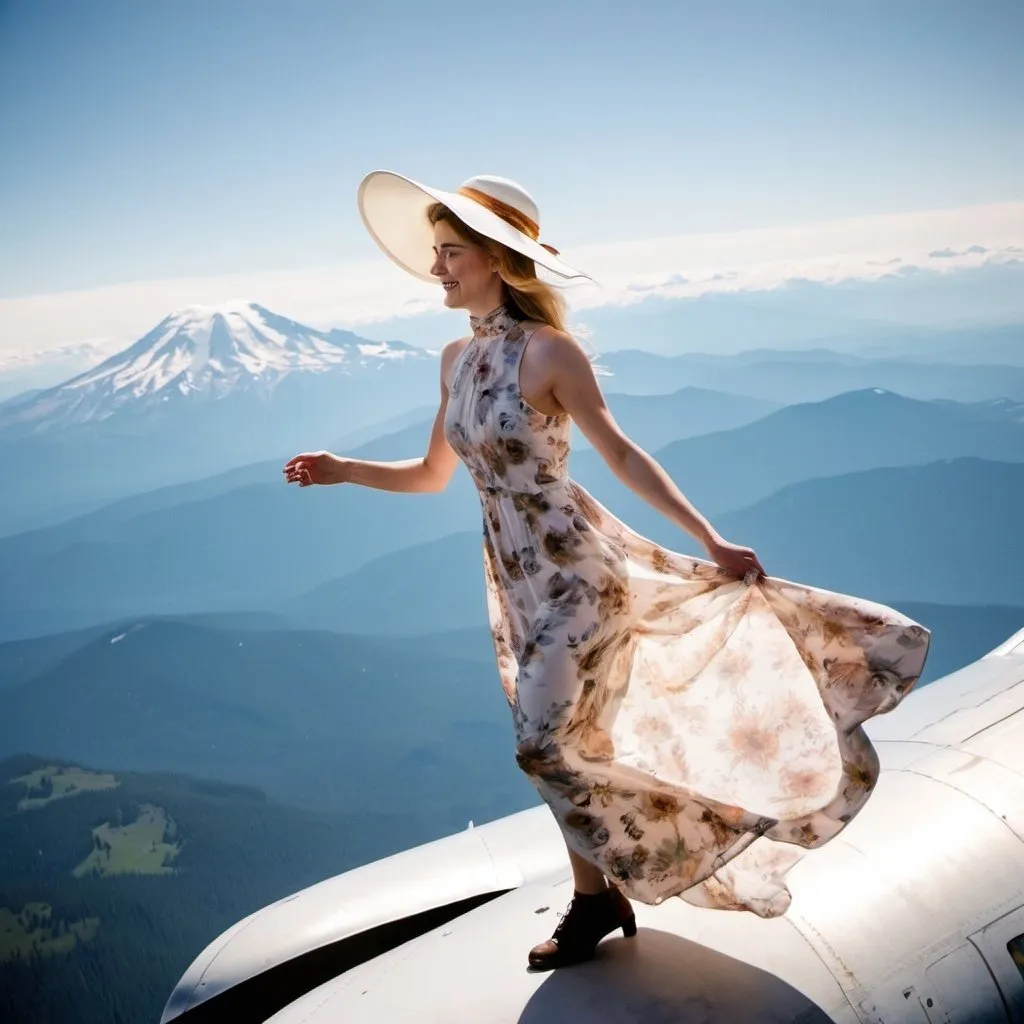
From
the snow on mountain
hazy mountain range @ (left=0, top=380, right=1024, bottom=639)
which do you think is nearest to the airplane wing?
hazy mountain range @ (left=0, top=380, right=1024, bottom=639)

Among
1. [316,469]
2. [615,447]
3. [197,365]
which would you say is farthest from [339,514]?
[615,447]

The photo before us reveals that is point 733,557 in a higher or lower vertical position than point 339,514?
higher

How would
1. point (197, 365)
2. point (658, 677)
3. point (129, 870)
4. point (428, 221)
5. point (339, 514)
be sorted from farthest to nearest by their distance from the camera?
point (339, 514) → point (197, 365) → point (129, 870) → point (428, 221) → point (658, 677)

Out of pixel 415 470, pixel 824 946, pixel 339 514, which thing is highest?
pixel 415 470

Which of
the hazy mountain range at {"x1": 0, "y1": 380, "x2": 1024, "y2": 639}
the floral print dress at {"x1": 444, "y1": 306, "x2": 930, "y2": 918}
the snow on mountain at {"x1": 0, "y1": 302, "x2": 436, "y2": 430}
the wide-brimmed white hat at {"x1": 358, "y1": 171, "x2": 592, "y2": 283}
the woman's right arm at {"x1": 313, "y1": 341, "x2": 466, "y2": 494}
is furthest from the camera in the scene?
the hazy mountain range at {"x1": 0, "y1": 380, "x2": 1024, "y2": 639}

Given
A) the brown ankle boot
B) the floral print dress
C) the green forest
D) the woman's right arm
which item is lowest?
the green forest

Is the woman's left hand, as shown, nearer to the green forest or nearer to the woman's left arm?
the woman's left arm

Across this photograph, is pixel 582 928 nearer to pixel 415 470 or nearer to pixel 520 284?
pixel 415 470

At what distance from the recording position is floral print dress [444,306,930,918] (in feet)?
4.34

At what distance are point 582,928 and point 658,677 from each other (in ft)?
1.26

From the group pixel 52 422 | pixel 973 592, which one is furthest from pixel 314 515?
pixel 973 592

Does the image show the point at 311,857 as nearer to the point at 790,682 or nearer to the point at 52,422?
the point at 52,422

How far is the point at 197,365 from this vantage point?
27078mm

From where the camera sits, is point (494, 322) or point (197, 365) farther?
point (197, 365)
